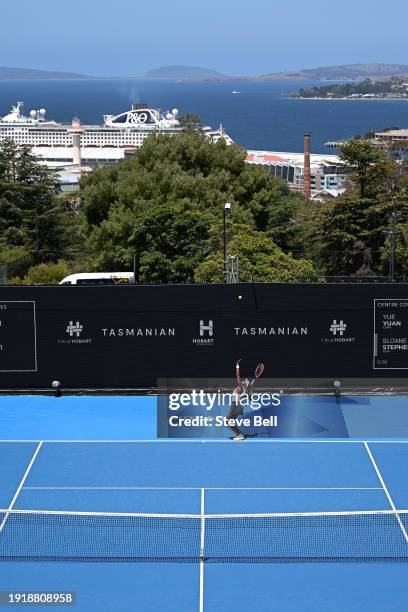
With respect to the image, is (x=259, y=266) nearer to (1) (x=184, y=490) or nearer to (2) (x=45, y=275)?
(2) (x=45, y=275)

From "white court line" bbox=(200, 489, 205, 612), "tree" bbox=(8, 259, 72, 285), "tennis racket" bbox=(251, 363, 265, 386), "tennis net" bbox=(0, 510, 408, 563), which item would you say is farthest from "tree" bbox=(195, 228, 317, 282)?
"tennis net" bbox=(0, 510, 408, 563)

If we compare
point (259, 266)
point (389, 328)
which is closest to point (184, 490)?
point (389, 328)

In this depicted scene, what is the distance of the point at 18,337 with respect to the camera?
64.6 ft

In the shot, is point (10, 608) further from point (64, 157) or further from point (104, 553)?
point (64, 157)

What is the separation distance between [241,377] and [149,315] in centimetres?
219

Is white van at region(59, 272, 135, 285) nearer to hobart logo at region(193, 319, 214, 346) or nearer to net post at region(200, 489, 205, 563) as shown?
hobart logo at region(193, 319, 214, 346)

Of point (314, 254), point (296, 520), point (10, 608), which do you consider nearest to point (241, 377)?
point (296, 520)

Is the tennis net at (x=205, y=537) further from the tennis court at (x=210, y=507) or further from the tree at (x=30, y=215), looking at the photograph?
the tree at (x=30, y=215)

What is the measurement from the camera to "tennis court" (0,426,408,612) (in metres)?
11.7

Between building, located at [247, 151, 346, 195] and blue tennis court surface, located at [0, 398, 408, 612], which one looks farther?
building, located at [247, 151, 346, 195]

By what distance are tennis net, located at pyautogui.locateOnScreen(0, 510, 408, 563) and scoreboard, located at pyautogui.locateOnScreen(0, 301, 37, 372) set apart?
6083 millimetres

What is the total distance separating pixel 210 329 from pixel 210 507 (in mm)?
5916

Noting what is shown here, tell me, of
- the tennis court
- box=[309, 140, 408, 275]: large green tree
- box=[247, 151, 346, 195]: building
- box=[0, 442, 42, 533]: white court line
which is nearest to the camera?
the tennis court

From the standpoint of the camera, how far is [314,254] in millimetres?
41812
